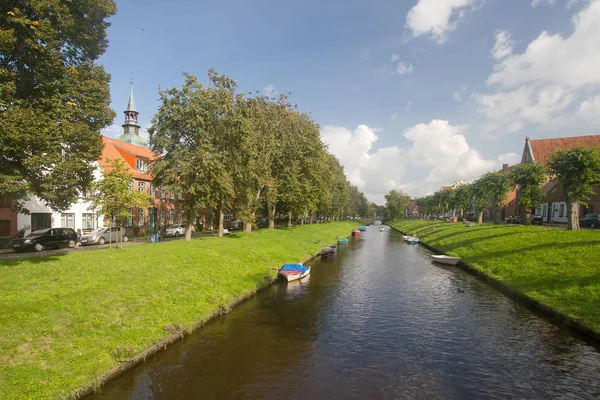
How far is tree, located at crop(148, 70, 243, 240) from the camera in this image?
2697 cm

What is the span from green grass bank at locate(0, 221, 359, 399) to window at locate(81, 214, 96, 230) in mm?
23935

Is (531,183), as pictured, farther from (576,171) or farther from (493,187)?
(576,171)

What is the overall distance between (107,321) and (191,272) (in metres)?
7.15

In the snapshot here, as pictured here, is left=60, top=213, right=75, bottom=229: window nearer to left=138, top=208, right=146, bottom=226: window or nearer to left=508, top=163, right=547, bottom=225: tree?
left=138, top=208, right=146, bottom=226: window

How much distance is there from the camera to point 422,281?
25438mm

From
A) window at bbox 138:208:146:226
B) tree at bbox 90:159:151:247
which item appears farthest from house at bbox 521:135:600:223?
window at bbox 138:208:146:226

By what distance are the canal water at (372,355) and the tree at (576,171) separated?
1372 cm

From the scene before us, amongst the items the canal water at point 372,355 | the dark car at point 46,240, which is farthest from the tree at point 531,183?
the dark car at point 46,240

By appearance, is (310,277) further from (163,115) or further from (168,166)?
(163,115)

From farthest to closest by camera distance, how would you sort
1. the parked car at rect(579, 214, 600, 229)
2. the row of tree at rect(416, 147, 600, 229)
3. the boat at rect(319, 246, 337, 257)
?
the boat at rect(319, 246, 337, 257) → the parked car at rect(579, 214, 600, 229) → the row of tree at rect(416, 147, 600, 229)

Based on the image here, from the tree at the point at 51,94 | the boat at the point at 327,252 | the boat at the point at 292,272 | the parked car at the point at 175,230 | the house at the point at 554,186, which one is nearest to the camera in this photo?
the tree at the point at 51,94

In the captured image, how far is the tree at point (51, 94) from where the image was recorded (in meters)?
13.0

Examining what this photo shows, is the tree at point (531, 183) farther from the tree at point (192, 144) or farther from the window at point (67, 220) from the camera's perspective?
the window at point (67, 220)

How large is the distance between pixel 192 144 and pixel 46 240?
50.2 ft
